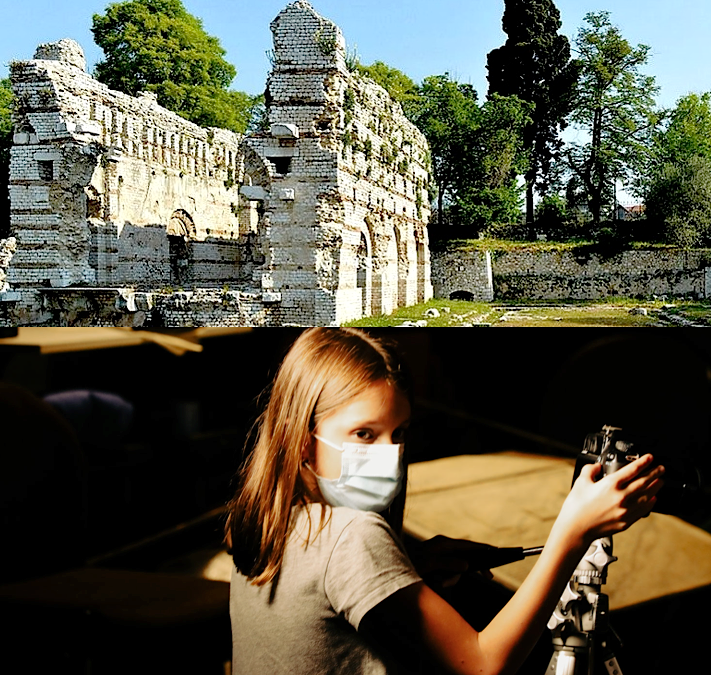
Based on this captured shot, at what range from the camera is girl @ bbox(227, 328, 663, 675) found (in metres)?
1.73

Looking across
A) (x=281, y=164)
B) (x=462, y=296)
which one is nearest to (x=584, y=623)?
(x=281, y=164)

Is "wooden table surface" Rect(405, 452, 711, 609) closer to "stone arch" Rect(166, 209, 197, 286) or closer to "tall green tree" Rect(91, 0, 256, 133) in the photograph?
"stone arch" Rect(166, 209, 197, 286)

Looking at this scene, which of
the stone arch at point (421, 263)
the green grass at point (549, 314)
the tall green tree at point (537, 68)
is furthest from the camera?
the stone arch at point (421, 263)

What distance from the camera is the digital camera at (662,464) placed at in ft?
6.55

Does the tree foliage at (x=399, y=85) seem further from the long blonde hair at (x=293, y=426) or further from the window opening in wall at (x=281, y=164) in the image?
the long blonde hair at (x=293, y=426)

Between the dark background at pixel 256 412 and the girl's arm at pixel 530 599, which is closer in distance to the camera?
the girl's arm at pixel 530 599

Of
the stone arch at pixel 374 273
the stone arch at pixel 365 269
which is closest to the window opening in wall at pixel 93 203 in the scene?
the stone arch at pixel 365 269

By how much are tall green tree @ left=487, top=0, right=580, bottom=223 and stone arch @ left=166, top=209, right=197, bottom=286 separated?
347 inches

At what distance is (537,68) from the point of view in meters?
18.3

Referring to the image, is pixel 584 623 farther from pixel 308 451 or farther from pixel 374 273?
pixel 374 273

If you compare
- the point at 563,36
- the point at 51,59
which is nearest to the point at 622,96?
the point at 563,36

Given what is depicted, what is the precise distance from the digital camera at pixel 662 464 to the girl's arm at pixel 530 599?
0.05m

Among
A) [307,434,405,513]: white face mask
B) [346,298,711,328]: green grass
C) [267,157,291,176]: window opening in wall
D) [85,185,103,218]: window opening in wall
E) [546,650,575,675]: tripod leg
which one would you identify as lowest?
[546,650,575,675]: tripod leg

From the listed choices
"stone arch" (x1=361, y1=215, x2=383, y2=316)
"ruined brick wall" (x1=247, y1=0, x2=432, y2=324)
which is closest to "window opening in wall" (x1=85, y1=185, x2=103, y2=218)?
"ruined brick wall" (x1=247, y1=0, x2=432, y2=324)
